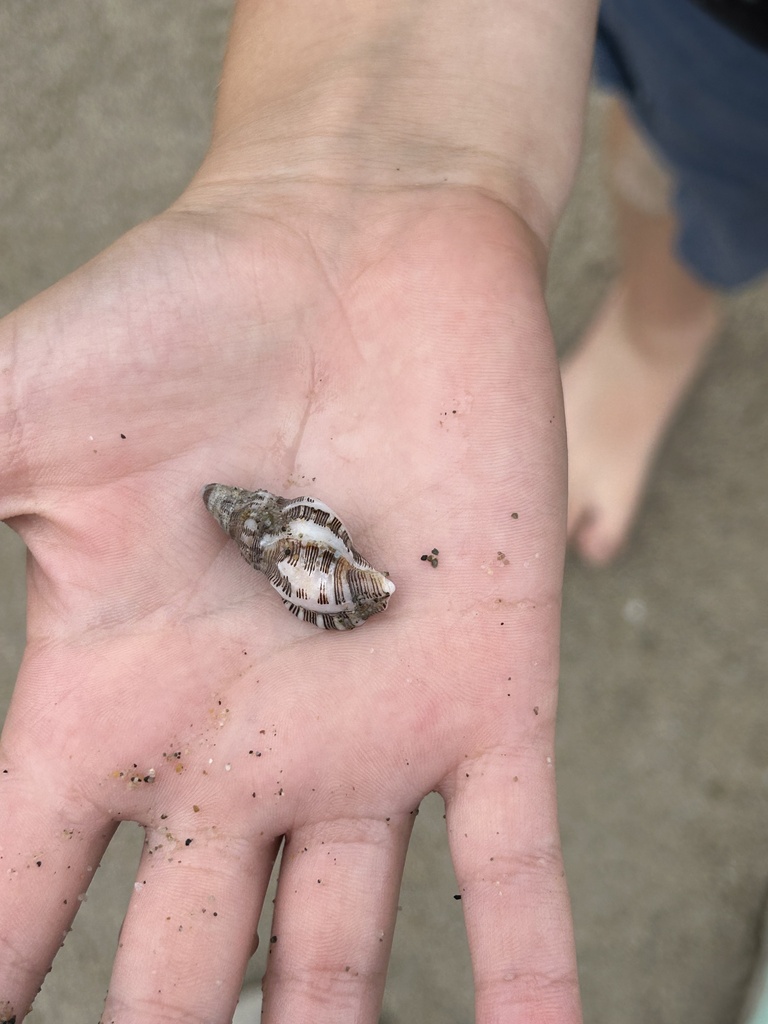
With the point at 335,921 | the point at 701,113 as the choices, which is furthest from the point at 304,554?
the point at 701,113

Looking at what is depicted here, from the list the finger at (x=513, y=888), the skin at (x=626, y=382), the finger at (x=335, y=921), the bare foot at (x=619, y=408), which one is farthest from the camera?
the bare foot at (x=619, y=408)

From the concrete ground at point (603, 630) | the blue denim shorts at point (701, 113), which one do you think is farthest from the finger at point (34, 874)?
the blue denim shorts at point (701, 113)

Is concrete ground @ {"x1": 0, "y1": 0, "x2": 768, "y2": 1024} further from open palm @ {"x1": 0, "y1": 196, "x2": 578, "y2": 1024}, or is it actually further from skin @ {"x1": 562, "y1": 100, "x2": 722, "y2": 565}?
open palm @ {"x1": 0, "y1": 196, "x2": 578, "y2": 1024}

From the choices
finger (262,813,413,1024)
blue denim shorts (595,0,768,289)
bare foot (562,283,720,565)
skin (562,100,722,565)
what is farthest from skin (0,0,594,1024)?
bare foot (562,283,720,565)

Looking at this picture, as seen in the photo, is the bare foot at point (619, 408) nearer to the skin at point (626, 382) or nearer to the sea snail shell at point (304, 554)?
the skin at point (626, 382)

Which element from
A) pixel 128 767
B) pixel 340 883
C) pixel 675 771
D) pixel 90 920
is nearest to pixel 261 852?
pixel 340 883

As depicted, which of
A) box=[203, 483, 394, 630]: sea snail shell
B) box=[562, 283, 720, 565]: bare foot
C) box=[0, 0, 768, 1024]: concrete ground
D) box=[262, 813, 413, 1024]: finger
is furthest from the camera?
box=[562, 283, 720, 565]: bare foot
